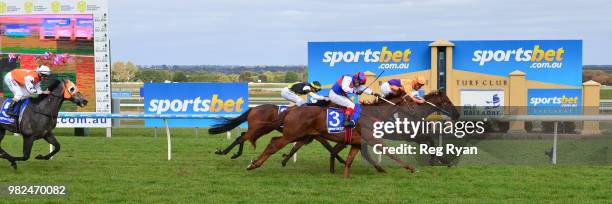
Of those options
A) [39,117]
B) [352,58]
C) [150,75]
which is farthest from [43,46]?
[150,75]

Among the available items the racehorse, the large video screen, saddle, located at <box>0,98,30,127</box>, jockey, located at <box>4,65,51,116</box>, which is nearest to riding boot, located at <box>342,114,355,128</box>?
the racehorse

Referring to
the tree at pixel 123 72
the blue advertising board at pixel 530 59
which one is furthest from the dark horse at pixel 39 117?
the tree at pixel 123 72

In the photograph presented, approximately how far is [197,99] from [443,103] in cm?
737

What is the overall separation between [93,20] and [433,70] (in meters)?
6.86

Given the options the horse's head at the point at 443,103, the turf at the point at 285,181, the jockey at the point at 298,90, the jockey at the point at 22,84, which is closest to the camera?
the turf at the point at 285,181

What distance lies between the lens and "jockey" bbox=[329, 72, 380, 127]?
9055 millimetres

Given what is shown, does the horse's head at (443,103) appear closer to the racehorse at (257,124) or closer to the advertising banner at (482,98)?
the racehorse at (257,124)

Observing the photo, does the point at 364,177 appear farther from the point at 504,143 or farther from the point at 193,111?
the point at 193,111

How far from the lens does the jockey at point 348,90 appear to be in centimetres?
905

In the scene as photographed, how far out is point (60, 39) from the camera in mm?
15656

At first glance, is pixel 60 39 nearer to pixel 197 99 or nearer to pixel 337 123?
pixel 197 99

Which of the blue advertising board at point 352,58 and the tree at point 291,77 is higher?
the blue advertising board at point 352,58

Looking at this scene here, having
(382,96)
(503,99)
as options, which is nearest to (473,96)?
(503,99)

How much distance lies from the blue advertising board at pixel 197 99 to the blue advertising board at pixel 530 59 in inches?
182
